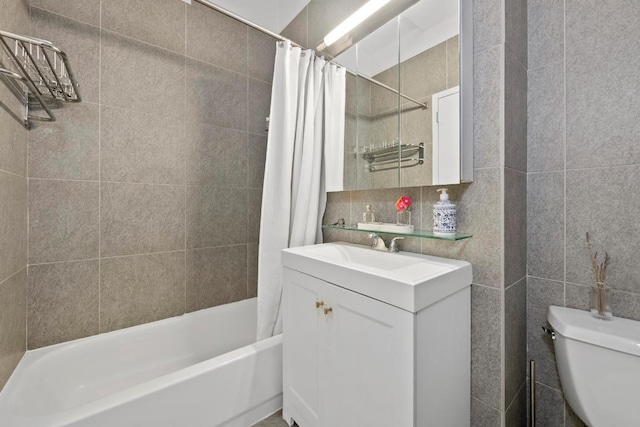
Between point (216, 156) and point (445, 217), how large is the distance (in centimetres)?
151

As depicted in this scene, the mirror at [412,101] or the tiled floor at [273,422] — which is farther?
the tiled floor at [273,422]

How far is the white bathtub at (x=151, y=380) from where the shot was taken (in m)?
0.94

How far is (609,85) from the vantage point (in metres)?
0.92

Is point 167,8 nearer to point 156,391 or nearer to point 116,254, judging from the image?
point 116,254

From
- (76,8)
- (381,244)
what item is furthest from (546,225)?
(76,8)

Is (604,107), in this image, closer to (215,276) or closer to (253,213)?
(253,213)

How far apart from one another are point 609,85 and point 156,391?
1969 millimetres

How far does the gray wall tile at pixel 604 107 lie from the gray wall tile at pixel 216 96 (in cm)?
180

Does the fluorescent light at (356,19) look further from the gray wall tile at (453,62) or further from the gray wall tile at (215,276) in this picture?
the gray wall tile at (215,276)

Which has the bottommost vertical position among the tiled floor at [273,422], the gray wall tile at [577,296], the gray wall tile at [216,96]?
the tiled floor at [273,422]

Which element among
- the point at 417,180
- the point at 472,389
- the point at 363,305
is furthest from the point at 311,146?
the point at 472,389

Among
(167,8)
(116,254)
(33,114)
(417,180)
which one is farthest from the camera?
(167,8)

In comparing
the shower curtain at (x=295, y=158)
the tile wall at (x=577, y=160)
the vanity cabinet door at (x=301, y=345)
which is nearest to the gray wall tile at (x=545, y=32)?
the tile wall at (x=577, y=160)

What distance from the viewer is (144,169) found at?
1.56 m
